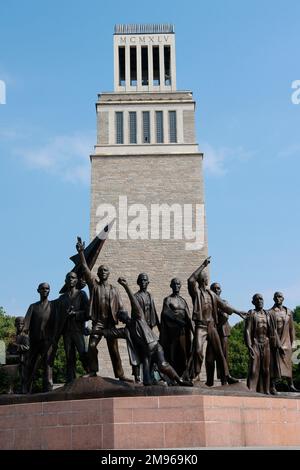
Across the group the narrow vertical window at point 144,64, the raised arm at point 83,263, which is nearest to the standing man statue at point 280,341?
the raised arm at point 83,263

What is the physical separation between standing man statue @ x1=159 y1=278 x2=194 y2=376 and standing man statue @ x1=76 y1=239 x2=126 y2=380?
91 cm

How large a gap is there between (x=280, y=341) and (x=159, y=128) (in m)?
32.5

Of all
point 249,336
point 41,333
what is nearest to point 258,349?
point 249,336

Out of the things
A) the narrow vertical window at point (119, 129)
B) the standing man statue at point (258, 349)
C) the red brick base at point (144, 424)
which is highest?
the narrow vertical window at point (119, 129)

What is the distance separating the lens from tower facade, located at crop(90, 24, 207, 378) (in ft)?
133

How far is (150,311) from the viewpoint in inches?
507

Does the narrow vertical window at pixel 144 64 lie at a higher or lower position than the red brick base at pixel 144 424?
higher

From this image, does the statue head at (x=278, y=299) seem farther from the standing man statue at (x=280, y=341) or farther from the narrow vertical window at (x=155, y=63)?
the narrow vertical window at (x=155, y=63)

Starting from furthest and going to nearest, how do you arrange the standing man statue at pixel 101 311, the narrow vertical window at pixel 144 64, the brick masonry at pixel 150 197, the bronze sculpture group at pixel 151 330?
1. the narrow vertical window at pixel 144 64
2. the brick masonry at pixel 150 197
3. the standing man statue at pixel 101 311
4. the bronze sculpture group at pixel 151 330

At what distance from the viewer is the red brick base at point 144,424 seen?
10.7 m

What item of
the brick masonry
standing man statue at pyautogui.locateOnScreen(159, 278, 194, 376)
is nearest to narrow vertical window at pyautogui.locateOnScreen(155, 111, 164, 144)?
the brick masonry

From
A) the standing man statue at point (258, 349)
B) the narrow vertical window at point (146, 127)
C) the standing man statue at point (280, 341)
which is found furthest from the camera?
the narrow vertical window at point (146, 127)
